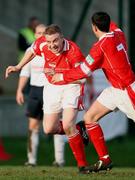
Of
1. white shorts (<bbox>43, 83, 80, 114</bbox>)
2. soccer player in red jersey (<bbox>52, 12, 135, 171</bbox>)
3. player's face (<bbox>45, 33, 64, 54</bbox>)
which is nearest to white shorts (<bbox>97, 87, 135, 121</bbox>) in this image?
soccer player in red jersey (<bbox>52, 12, 135, 171</bbox>)

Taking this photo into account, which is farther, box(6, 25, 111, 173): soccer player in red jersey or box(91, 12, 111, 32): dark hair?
box(6, 25, 111, 173): soccer player in red jersey

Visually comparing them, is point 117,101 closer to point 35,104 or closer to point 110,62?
point 110,62

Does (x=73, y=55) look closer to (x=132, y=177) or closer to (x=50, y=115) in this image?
(x=50, y=115)

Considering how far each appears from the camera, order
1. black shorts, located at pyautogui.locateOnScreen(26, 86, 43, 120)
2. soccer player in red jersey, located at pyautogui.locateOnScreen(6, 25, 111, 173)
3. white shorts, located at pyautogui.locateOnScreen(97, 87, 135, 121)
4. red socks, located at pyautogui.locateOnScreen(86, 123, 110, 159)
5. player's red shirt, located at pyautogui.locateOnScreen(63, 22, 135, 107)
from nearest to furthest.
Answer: player's red shirt, located at pyautogui.locateOnScreen(63, 22, 135, 107), white shorts, located at pyautogui.locateOnScreen(97, 87, 135, 121), red socks, located at pyautogui.locateOnScreen(86, 123, 110, 159), soccer player in red jersey, located at pyautogui.locateOnScreen(6, 25, 111, 173), black shorts, located at pyautogui.locateOnScreen(26, 86, 43, 120)

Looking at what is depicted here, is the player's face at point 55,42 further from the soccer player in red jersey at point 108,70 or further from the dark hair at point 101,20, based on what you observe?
the dark hair at point 101,20

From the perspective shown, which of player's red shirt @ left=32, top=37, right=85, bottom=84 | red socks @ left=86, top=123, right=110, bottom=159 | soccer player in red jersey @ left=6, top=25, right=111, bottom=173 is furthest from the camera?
player's red shirt @ left=32, top=37, right=85, bottom=84

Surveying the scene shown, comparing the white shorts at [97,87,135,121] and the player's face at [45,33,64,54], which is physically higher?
the player's face at [45,33,64,54]

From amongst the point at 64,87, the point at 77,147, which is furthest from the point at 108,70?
the point at 77,147

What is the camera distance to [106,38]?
40.4ft

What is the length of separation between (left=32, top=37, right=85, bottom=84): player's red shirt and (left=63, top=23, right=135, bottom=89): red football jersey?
2.39ft

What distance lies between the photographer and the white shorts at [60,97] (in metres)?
13.3

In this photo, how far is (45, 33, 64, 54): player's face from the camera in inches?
510

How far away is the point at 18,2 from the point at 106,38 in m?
11.4

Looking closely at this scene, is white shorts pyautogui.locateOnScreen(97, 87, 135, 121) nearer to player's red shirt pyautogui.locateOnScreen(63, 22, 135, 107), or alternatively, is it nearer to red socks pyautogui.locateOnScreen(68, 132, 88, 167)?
player's red shirt pyautogui.locateOnScreen(63, 22, 135, 107)
